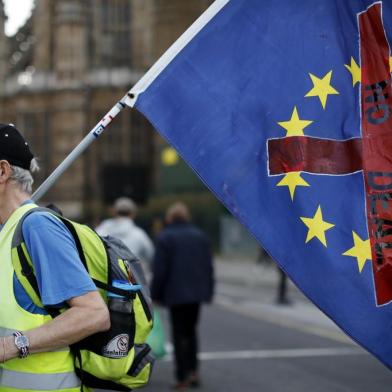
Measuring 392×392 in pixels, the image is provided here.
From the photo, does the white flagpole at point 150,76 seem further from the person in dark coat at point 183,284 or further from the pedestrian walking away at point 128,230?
the pedestrian walking away at point 128,230

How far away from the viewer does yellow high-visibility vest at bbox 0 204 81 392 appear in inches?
107

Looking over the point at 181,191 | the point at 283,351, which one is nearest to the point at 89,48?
the point at 181,191

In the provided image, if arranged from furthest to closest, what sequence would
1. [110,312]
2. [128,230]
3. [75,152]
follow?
[128,230], [75,152], [110,312]

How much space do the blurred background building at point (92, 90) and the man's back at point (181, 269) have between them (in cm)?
3262

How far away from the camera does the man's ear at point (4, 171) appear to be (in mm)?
2869

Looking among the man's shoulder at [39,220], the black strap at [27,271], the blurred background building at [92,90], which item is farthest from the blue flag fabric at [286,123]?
the blurred background building at [92,90]

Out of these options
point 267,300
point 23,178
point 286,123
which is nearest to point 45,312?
point 23,178

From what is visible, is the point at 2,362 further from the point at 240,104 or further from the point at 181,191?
the point at 181,191

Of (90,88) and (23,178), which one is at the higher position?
(90,88)

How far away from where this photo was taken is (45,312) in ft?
9.00

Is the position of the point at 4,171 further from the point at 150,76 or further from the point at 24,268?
the point at 150,76

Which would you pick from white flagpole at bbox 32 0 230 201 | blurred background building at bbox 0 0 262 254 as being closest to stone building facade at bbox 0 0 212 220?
blurred background building at bbox 0 0 262 254

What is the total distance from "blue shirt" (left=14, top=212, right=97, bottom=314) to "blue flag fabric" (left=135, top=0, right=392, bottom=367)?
0.68 metres

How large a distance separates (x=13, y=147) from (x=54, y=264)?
17.6 inches
